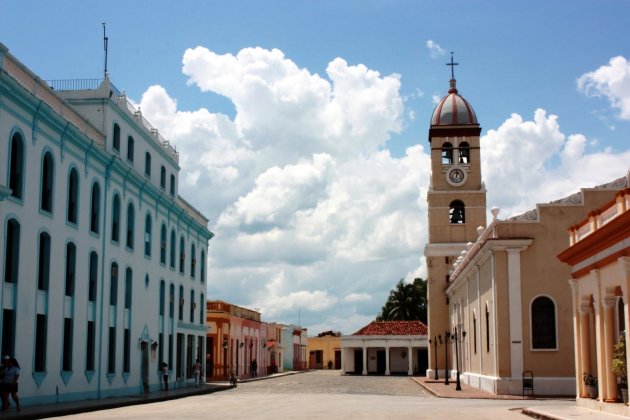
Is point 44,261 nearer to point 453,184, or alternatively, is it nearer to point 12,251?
point 12,251

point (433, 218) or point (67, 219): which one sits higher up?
point (433, 218)

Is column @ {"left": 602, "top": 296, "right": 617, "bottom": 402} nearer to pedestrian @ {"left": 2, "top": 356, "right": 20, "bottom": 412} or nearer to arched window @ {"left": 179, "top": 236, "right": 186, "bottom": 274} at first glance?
pedestrian @ {"left": 2, "top": 356, "right": 20, "bottom": 412}

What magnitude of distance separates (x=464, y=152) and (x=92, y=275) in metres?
35.5

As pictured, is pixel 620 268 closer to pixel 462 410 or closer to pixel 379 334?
pixel 462 410

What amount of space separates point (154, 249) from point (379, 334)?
140 feet

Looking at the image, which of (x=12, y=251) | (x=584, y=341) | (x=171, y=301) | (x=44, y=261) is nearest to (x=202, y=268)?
(x=171, y=301)

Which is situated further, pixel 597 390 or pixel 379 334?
pixel 379 334

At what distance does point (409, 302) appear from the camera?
97000 millimetres

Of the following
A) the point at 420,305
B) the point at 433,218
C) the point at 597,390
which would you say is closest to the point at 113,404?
the point at 597,390

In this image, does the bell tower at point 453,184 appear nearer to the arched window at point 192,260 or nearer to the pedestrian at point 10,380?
the arched window at point 192,260

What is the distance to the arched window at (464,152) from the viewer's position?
60.5 meters

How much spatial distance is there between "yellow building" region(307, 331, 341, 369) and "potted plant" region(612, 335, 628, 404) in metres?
98.0

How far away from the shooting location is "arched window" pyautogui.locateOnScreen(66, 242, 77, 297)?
95.1 feet

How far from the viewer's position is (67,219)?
94.5ft
